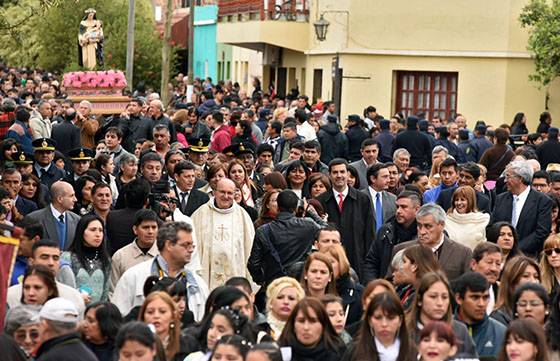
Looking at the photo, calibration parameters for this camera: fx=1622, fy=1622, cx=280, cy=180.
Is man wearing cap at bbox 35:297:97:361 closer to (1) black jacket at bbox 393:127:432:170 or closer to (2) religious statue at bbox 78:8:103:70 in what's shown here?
(1) black jacket at bbox 393:127:432:170

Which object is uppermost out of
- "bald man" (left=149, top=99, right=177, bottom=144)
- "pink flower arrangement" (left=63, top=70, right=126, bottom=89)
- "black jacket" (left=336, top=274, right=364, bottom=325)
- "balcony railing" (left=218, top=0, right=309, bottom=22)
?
"balcony railing" (left=218, top=0, right=309, bottom=22)

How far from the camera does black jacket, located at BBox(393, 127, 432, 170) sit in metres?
25.5

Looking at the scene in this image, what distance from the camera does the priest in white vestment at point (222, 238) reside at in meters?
14.8

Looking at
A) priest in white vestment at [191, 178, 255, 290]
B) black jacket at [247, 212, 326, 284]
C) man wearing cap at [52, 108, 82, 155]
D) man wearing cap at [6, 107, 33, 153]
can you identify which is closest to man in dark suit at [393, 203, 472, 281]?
black jacket at [247, 212, 326, 284]

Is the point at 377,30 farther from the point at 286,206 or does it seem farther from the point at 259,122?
the point at 286,206

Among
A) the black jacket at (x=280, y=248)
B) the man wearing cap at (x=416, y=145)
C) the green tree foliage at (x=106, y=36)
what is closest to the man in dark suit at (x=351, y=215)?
the black jacket at (x=280, y=248)

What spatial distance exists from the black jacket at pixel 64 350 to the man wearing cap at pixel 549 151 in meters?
15.9

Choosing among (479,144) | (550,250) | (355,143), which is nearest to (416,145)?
(355,143)

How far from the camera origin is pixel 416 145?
2552 centimetres

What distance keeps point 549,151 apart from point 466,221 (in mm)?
9504

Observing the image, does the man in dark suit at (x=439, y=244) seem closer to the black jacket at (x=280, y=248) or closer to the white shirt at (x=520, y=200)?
the black jacket at (x=280, y=248)

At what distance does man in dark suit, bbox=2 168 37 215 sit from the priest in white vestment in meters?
2.51

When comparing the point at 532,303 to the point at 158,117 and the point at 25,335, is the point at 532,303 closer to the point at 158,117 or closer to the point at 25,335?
the point at 25,335

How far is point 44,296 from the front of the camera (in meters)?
10.9
